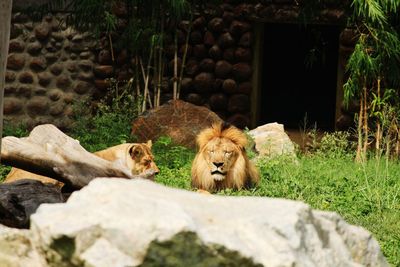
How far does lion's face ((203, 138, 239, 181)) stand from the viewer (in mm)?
8742

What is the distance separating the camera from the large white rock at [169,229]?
12.5 ft

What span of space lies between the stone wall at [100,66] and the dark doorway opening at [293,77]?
334 cm

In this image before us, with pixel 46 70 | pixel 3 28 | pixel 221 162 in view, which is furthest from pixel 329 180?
pixel 46 70

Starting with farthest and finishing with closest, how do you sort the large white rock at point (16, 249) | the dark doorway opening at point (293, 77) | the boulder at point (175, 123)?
the dark doorway opening at point (293, 77) → the boulder at point (175, 123) → the large white rock at point (16, 249)

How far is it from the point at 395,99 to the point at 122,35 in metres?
3.39

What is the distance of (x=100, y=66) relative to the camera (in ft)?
44.1

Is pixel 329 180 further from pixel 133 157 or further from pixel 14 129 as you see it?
pixel 14 129

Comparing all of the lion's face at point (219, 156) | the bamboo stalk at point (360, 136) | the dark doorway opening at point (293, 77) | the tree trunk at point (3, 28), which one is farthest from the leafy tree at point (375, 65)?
the tree trunk at point (3, 28)

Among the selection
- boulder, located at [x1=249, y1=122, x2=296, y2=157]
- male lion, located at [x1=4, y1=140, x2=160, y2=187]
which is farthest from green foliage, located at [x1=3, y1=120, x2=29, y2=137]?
male lion, located at [x1=4, y1=140, x2=160, y2=187]

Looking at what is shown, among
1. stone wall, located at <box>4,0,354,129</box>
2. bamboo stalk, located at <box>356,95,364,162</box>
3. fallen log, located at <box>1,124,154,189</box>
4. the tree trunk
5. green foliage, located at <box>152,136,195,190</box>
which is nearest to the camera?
the tree trunk

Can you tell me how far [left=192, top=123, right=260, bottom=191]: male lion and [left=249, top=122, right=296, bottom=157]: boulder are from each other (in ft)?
6.71

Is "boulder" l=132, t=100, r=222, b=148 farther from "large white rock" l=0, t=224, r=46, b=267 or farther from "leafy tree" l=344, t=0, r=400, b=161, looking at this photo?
"large white rock" l=0, t=224, r=46, b=267

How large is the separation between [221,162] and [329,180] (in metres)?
1.30

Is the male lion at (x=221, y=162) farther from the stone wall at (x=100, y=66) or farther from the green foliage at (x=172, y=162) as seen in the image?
the stone wall at (x=100, y=66)
